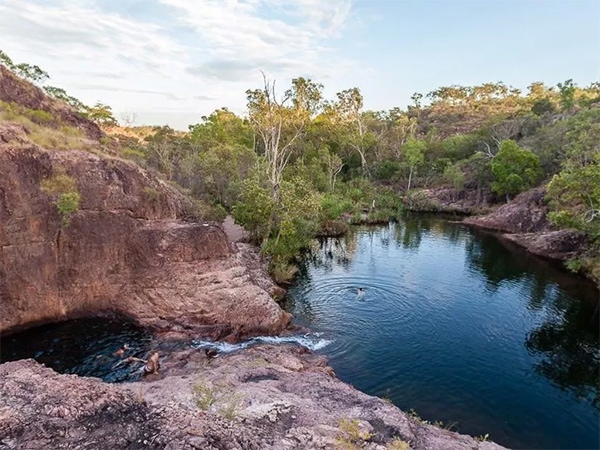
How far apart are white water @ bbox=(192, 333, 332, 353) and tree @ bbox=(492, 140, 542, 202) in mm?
42505

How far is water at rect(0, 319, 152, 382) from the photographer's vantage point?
1811 cm

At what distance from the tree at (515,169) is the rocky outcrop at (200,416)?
47.4 metres

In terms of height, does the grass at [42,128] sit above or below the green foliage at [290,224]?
above

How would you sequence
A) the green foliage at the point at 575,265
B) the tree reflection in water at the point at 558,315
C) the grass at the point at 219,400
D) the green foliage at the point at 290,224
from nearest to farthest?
the grass at the point at 219,400 < the tree reflection in water at the point at 558,315 < the green foliage at the point at 290,224 < the green foliage at the point at 575,265

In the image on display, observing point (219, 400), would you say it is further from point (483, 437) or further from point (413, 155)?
point (413, 155)

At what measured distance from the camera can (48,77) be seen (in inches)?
1443

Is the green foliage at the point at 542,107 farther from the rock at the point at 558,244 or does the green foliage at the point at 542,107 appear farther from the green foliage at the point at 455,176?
the rock at the point at 558,244

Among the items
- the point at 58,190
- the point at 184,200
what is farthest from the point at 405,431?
the point at 184,200

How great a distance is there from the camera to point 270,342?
20.8 meters

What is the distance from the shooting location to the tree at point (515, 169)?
53.4 metres

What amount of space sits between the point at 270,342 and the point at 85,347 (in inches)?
342

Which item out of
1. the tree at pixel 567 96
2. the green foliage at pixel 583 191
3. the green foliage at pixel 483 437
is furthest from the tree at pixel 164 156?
the tree at pixel 567 96

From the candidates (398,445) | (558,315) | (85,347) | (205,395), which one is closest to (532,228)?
(558,315)

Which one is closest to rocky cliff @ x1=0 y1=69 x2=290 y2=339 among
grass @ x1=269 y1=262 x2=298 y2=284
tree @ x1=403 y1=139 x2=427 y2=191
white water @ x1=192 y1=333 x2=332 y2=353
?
white water @ x1=192 y1=333 x2=332 y2=353
